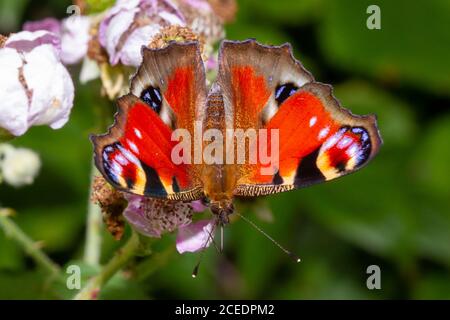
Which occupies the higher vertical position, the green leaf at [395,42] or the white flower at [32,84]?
the green leaf at [395,42]

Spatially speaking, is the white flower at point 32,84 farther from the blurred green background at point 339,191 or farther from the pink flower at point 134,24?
the blurred green background at point 339,191

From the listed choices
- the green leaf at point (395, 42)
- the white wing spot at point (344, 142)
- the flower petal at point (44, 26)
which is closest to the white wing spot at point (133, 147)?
the white wing spot at point (344, 142)

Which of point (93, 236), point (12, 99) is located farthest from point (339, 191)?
point (12, 99)

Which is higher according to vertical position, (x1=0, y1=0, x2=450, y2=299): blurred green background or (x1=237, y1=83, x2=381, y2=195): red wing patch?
(x1=0, y1=0, x2=450, y2=299): blurred green background

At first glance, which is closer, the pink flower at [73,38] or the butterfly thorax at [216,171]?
the butterfly thorax at [216,171]

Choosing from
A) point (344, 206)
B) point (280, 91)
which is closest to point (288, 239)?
point (344, 206)

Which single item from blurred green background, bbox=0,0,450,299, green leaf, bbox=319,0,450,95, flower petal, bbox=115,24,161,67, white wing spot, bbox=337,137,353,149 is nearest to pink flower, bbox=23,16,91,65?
flower petal, bbox=115,24,161,67

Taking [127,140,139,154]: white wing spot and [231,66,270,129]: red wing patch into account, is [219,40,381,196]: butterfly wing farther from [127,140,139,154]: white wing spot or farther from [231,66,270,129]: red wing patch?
[127,140,139,154]: white wing spot
